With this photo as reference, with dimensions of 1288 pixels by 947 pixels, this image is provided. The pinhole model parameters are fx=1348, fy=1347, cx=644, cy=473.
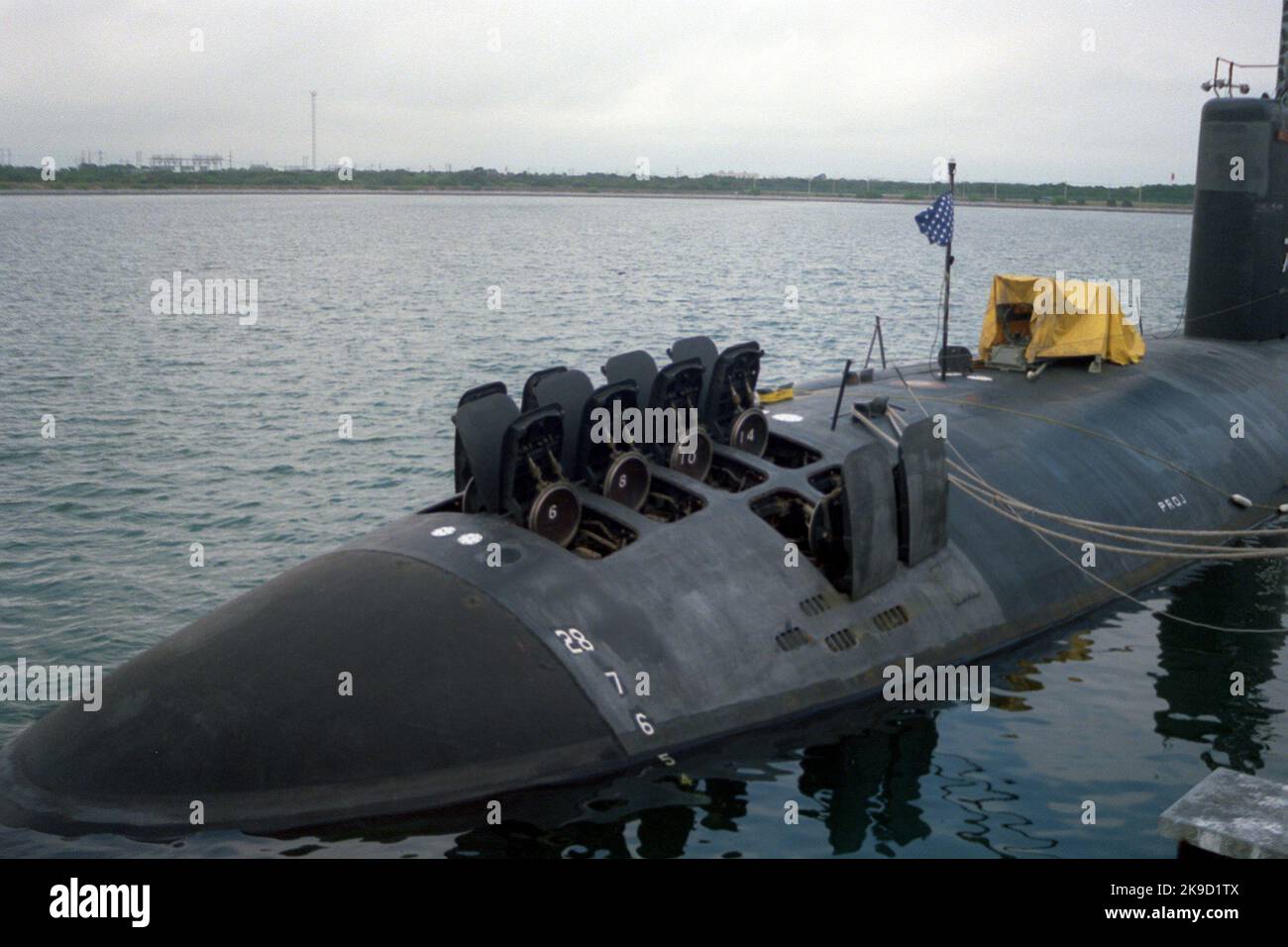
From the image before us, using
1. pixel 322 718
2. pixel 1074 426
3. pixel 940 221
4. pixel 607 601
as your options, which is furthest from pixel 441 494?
pixel 322 718

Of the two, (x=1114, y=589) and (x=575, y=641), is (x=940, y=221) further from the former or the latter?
(x=575, y=641)

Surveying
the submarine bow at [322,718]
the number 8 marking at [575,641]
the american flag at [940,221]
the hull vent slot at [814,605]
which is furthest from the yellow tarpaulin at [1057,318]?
the submarine bow at [322,718]

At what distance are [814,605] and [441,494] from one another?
14127 millimetres

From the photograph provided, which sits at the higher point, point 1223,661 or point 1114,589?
point 1114,589

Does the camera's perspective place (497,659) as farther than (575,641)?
No

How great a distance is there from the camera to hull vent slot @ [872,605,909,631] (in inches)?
604

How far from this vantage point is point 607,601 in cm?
1347

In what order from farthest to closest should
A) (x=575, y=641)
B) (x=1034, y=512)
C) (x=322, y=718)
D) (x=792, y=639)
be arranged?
(x=1034, y=512) < (x=792, y=639) < (x=575, y=641) < (x=322, y=718)

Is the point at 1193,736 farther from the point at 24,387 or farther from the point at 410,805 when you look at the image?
the point at 24,387

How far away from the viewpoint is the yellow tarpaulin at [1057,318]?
2383 cm

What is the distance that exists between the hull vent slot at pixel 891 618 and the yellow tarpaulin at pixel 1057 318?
963cm

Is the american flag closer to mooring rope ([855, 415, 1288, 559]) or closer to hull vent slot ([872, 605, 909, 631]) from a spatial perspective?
mooring rope ([855, 415, 1288, 559])

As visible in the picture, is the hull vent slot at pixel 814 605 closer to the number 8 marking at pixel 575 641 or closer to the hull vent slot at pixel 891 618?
the hull vent slot at pixel 891 618
